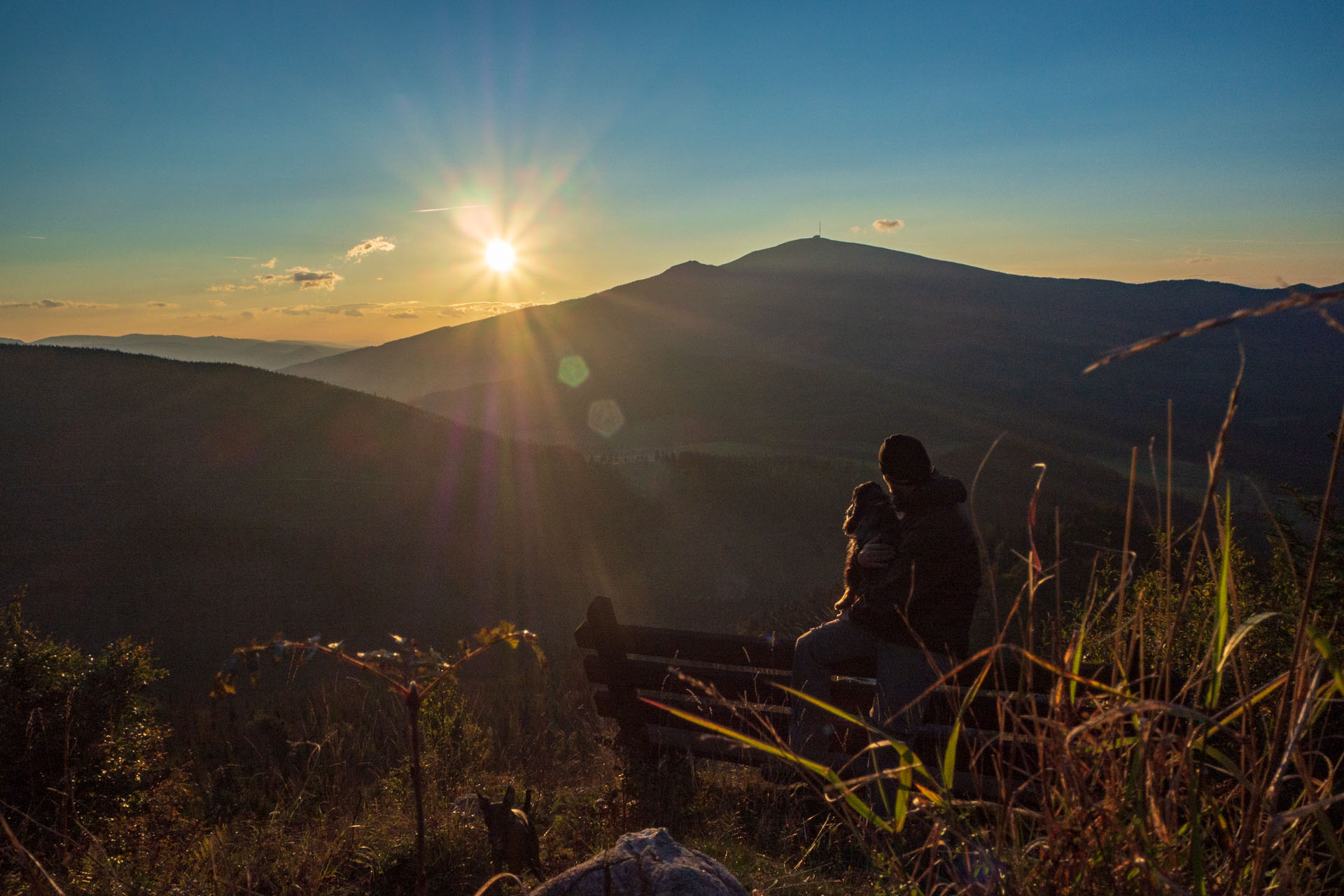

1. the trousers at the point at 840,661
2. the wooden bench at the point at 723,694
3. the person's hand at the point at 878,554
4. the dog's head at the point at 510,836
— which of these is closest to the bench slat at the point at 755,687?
the wooden bench at the point at 723,694

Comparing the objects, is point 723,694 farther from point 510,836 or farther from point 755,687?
point 510,836

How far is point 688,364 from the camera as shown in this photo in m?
98.0

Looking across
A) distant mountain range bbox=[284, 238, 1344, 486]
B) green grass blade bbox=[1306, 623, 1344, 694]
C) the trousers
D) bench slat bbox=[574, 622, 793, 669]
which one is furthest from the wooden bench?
distant mountain range bbox=[284, 238, 1344, 486]

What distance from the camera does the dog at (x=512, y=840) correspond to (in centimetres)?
334

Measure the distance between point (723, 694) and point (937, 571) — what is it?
1680mm

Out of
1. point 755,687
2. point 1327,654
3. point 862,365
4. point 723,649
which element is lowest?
point 755,687

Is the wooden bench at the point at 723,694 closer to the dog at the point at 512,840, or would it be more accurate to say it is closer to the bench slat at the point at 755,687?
the bench slat at the point at 755,687

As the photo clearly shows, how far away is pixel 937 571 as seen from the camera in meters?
3.85

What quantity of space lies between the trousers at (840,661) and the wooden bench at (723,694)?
0.62 ft

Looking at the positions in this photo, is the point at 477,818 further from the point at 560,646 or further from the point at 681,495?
the point at 681,495

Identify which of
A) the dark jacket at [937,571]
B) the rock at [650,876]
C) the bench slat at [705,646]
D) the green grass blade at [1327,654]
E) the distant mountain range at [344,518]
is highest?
the green grass blade at [1327,654]

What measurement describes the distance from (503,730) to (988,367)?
10282 cm

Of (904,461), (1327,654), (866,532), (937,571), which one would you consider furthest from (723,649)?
(1327,654)

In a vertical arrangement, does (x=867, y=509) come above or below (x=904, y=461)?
below
